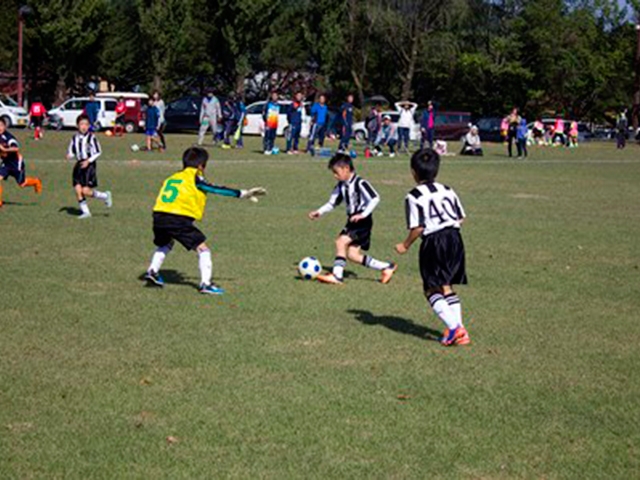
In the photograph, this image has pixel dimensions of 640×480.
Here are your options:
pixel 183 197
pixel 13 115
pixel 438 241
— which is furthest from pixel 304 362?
pixel 13 115

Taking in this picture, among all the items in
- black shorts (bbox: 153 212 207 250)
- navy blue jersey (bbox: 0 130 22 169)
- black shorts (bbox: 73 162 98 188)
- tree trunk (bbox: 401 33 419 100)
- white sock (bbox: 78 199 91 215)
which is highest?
tree trunk (bbox: 401 33 419 100)

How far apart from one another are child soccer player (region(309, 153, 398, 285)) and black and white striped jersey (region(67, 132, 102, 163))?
6.01m

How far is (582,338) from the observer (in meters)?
8.43

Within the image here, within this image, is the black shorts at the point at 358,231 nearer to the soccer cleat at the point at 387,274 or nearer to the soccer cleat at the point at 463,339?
the soccer cleat at the point at 387,274

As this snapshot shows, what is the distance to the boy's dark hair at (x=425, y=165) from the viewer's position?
8.14 metres

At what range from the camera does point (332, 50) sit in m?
63.0

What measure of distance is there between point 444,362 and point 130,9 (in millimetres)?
60350

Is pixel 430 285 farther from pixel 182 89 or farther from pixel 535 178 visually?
pixel 182 89

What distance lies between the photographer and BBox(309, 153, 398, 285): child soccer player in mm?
10797

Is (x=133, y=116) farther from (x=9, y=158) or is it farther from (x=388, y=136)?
(x=9, y=158)

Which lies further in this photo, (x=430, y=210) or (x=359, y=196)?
(x=359, y=196)

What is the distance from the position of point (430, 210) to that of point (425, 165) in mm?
376

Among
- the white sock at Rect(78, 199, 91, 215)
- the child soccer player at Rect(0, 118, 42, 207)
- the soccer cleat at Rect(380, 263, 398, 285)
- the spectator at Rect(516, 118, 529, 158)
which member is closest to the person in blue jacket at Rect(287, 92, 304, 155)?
the spectator at Rect(516, 118, 529, 158)

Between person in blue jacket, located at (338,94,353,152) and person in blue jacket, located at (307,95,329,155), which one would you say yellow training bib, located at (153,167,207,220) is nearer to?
person in blue jacket, located at (307,95,329,155)
